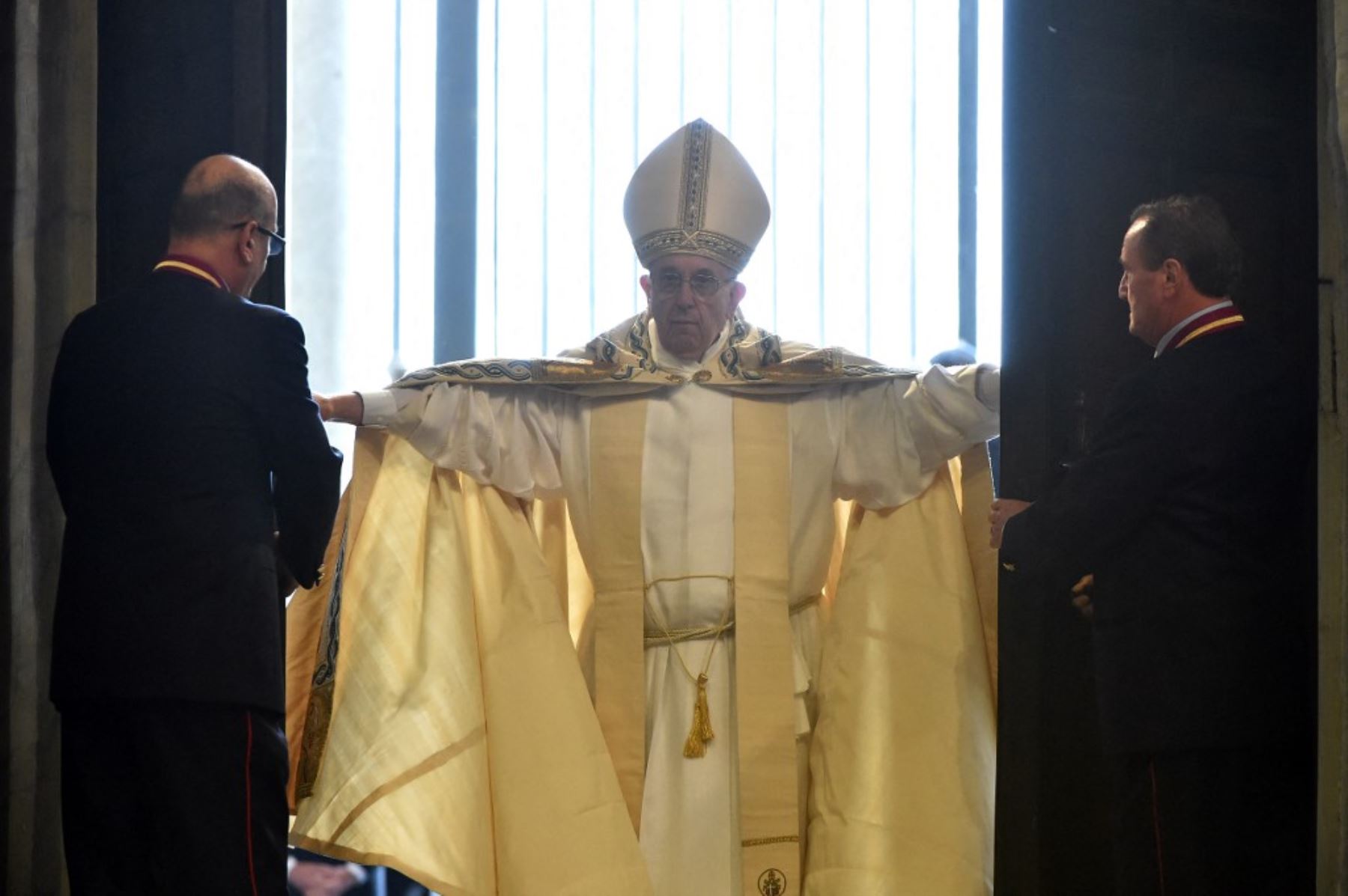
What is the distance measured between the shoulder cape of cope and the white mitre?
24 centimetres

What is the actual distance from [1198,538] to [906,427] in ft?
3.14

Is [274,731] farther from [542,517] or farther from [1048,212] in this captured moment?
[1048,212]

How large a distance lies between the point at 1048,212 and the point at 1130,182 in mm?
203

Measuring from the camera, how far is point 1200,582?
3695mm

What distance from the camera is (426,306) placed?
220 inches

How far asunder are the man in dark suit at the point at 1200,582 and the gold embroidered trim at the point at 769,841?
894 mm

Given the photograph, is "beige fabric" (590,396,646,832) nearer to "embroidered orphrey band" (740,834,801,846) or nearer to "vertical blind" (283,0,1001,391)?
"embroidered orphrey band" (740,834,801,846)

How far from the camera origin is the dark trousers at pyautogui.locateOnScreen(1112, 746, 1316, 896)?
145 inches

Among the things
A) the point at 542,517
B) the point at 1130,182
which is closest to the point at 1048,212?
the point at 1130,182

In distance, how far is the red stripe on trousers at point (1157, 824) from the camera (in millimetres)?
3674

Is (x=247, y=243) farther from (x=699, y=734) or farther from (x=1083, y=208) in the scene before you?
(x=1083, y=208)

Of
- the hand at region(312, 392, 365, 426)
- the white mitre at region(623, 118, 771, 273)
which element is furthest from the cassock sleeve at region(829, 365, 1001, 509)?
the hand at region(312, 392, 365, 426)

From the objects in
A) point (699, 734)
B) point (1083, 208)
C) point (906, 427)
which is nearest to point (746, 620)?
point (699, 734)

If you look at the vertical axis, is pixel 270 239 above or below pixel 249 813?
above
